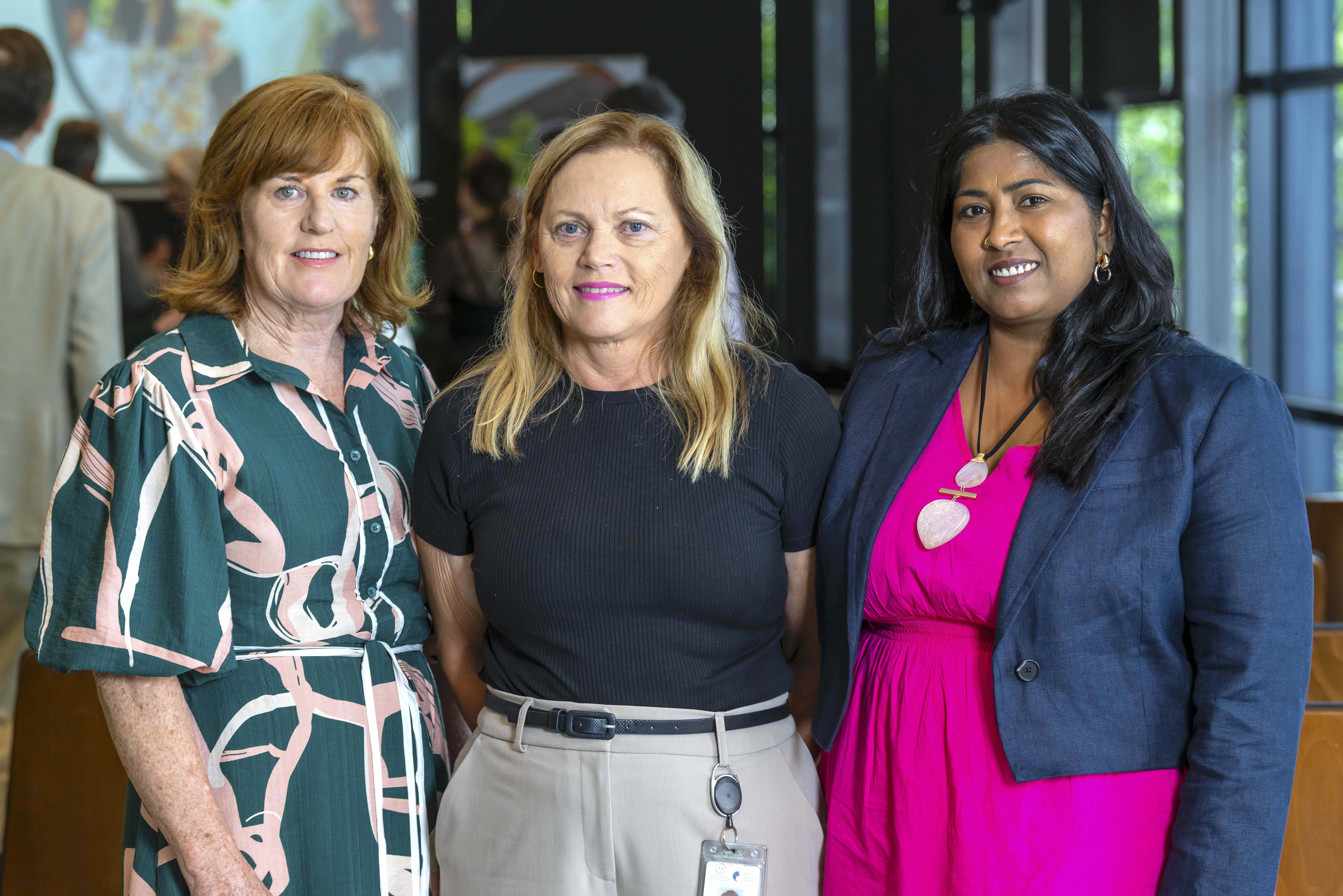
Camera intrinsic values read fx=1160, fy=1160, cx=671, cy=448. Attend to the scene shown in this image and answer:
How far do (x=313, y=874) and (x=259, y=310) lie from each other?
0.83 meters

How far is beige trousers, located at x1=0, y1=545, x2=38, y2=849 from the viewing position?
143 inches

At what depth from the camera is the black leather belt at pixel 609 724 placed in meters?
1.61

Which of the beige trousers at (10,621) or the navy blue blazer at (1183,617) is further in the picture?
the beige trousers at (10,621)

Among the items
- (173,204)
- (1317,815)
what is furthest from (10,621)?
(1317,815)

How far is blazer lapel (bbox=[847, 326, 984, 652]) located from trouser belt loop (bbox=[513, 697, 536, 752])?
476mm

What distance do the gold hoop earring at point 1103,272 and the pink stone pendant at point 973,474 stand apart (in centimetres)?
30

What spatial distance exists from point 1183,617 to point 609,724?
0.78 meters

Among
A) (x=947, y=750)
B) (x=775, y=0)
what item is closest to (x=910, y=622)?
(x=947, y=750)

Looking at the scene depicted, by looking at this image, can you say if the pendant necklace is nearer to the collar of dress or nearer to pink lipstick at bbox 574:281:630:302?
pink lipstick at bbox 574:281:630:302

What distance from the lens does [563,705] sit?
164 centimetres

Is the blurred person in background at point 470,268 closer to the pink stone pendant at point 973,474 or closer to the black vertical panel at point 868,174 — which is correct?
the black vertical panel at point 868,174

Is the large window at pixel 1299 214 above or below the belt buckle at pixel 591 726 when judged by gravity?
above

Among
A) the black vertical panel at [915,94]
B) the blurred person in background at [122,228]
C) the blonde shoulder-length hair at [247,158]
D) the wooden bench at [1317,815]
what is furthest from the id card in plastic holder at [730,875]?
the blurred person in background at [122,228]

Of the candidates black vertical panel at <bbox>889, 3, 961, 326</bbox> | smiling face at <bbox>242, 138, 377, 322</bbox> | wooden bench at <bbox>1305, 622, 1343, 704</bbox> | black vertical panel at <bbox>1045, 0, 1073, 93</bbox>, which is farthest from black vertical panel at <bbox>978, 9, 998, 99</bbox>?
smiling face at <bbox>242, 138, 377, 322</bbox>
